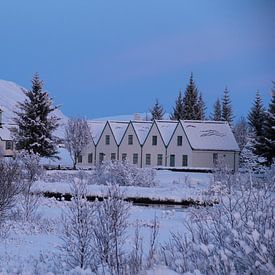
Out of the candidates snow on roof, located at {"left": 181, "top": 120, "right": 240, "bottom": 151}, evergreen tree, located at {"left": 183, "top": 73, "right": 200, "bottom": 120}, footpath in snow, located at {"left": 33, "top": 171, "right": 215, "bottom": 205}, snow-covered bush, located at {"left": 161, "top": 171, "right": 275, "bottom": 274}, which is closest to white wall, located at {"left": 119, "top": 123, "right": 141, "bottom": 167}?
snow on roof, located at {"left": 181, "top": 120, "right": 240, "bottom": 151}

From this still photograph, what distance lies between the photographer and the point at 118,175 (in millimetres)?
42344

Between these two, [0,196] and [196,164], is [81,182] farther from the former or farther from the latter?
[196,164]

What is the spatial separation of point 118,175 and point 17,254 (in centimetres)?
2773

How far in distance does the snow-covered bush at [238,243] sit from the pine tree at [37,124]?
42159 millimetres

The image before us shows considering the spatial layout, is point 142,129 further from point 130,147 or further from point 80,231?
point 80,231

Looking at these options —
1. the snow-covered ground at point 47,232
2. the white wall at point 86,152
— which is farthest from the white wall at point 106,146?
the snow-covered ground at point 47,232

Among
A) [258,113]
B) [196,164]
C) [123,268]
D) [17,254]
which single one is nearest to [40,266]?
[17,254]

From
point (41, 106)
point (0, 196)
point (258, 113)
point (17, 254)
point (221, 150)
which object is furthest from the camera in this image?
point (258, 113)

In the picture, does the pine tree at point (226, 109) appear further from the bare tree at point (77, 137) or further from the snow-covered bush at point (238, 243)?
the snow-covered bush at point (238, 243)

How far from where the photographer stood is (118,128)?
67500 mm

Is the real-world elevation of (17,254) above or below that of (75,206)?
below

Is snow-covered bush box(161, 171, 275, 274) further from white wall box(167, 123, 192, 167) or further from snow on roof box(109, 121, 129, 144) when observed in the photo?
snow on roof box(109, 121, 129, 144)

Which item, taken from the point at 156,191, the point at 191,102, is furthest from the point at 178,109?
the point at 156,191

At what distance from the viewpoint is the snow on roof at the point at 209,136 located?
201ft
